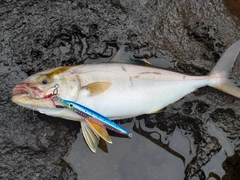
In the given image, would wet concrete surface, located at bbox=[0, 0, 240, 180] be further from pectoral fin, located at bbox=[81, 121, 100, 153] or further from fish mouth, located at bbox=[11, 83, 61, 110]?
fish mouth, located at bbox=[11, 83, 61, 110]

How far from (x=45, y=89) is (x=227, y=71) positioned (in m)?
1.78

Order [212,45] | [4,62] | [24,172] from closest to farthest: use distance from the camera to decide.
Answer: [24,172]
[4,62]
[212,45]

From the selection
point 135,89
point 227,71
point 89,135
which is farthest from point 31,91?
point 227,71

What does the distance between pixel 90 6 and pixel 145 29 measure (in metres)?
0.63

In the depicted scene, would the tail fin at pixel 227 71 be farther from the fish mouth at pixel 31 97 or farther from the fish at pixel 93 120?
the fish mouth at pixel 31 97

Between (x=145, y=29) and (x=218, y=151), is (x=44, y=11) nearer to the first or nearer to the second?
(x=145, y=29)

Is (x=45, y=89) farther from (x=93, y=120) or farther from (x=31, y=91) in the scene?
(x=93, y=120)

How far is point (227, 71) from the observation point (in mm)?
2996

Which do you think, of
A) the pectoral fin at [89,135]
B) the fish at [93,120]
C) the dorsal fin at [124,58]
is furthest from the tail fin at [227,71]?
the pectoral fin at [89,135]

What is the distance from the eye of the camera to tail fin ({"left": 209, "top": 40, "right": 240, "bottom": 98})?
2.97m

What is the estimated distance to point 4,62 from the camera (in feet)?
9.92

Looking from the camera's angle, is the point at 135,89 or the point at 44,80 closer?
the point at 44,80

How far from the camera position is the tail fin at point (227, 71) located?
2.97m

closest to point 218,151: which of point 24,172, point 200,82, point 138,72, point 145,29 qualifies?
point 200,82
